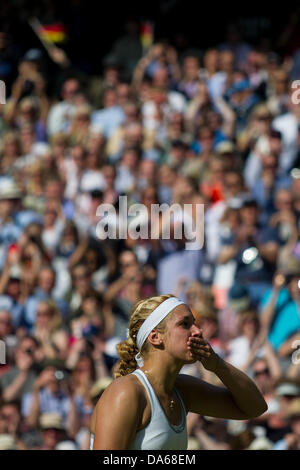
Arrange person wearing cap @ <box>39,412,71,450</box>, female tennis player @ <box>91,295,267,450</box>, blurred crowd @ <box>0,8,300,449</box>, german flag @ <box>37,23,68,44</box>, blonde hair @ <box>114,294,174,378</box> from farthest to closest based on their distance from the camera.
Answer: german flag @ <box>37,23,68,44</box> < blurred crowd @ <box>0,8,300,449</box> < person wearing cap @ <box>39,412,71,450</box> < blonde hair @ <box>114,294,174,378</box> < female tennis player @ <box>91,295,267,450</box>

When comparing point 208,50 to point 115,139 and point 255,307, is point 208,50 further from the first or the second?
point 255,307

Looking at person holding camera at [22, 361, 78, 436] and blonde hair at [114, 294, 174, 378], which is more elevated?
blonde hair at [114, 294, 174, 378]

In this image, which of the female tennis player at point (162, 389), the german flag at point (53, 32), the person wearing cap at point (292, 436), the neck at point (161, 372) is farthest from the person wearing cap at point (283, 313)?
the german flag at point (53, 32)

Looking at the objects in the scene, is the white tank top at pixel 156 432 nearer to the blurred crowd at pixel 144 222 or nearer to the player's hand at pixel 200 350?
the player's hand at pixel 200 350

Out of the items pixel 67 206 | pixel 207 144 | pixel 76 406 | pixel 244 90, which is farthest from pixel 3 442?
pixel 244 90

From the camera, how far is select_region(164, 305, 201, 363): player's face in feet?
14.3

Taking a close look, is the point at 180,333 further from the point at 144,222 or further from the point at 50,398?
Result: the point at 144,222

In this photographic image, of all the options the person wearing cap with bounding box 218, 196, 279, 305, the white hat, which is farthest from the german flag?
the person wearing cap with bounding box 218, 196, 279, 305

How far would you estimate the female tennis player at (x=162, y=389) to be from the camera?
4145mm

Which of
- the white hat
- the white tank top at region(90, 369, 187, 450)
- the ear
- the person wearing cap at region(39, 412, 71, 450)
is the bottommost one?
the person wearing cap at region(39, 412, 71, 450)

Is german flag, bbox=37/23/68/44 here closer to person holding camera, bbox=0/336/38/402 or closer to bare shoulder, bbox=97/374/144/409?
person holding camera, bbox=0/336/38/402

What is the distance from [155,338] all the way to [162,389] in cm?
20

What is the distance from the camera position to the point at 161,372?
14.5ft

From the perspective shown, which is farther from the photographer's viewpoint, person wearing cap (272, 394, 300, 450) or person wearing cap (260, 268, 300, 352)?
person wearing cap (260, 268, 300, 352)
